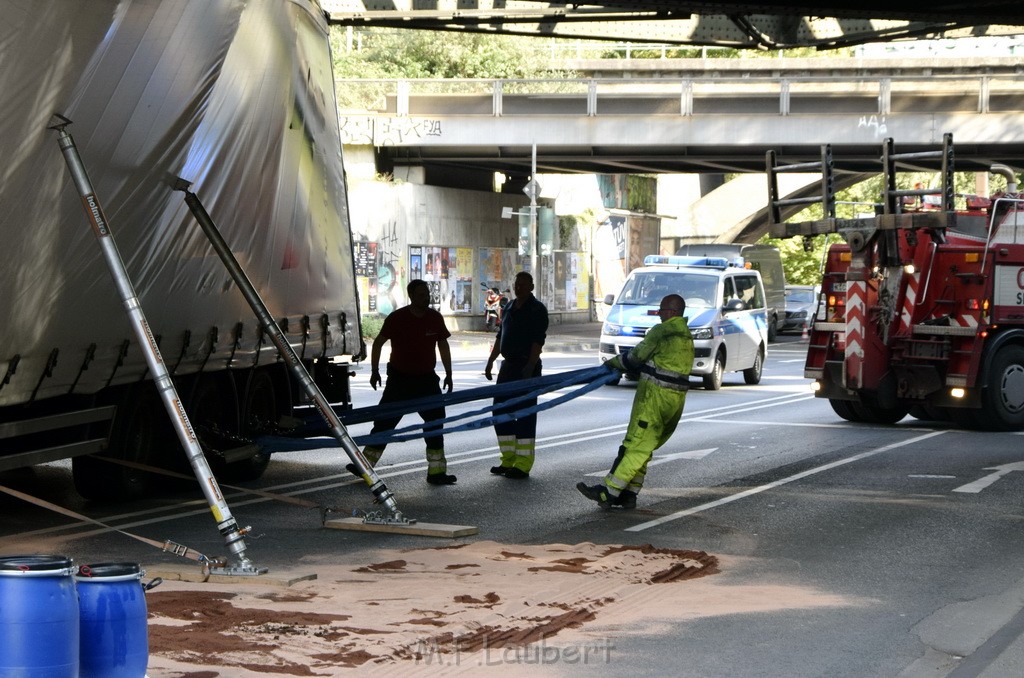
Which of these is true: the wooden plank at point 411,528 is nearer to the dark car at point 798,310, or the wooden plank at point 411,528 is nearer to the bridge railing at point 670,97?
the bridge railing at point 670,97

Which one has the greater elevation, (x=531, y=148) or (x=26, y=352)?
(x=531, y=148)

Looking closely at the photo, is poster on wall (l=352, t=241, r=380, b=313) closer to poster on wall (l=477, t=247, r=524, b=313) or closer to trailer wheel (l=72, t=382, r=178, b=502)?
poster on wall (l=477, t=247, r=524, b=313)

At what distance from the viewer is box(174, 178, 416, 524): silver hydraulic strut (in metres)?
10.0

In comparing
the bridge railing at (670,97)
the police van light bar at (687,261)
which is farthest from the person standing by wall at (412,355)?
the bridge railing at (670,97)

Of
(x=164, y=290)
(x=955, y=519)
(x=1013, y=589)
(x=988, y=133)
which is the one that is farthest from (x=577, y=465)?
(x=988, y=133)

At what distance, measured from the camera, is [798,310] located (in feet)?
153

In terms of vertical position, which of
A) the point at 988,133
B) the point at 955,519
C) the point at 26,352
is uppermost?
the point at 988,133

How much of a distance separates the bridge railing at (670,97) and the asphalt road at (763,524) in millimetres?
21491

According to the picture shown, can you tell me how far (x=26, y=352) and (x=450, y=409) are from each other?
1114 centimetres

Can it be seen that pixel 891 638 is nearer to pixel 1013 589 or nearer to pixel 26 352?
pixel 1013 589

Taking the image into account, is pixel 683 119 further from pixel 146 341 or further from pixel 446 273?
pixel 146 341

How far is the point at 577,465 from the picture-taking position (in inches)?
554

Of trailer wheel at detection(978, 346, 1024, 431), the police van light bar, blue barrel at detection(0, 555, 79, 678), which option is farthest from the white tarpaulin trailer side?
the police van light bar

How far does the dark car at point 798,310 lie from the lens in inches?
1826
